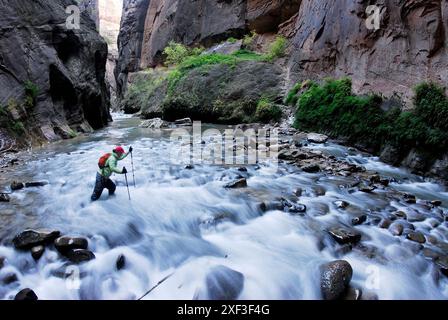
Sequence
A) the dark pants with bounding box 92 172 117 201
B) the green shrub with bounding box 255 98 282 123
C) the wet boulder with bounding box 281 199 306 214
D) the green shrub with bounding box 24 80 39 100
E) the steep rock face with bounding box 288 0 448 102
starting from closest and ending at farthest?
the wet boulder with bounding box 281 199 306 214 → the dark pants with bounding box 92 172 117 201 → the steep rock face with bounding box 288 0 448 102 → the green shrub with bounding box 24 80 39 100 → the green shrub with bounding box 255 98 282 123

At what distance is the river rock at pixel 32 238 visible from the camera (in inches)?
150

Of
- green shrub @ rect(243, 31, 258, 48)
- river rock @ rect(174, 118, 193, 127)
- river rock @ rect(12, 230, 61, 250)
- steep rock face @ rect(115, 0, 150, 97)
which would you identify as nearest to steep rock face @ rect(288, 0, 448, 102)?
river rock @ rect(174, 118, 193, 127)

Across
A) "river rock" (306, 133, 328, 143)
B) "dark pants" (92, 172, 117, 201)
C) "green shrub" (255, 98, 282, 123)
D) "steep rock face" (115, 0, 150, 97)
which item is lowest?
"dark pants" (92, 172, 117, 201)

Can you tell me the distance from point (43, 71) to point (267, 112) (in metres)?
9.25

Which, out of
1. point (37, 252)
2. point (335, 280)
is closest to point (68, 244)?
point (37, 252)

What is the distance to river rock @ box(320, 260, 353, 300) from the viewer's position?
3.26m

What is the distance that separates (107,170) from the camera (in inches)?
209

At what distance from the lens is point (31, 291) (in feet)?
10.2

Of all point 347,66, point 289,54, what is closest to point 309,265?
point 347,66

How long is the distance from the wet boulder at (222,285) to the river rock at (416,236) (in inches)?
96.5

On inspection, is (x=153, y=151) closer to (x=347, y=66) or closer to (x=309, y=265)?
(x=309, y=265)

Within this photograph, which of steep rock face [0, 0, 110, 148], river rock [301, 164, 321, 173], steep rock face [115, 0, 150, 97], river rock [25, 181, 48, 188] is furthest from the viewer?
steep rock face [115, 0, 150, 97]

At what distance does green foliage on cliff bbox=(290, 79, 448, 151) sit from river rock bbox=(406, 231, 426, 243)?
330 centimetres

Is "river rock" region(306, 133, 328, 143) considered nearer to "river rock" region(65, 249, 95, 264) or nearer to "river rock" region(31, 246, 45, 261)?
"river rock" region(65, 249, 95, 264)
